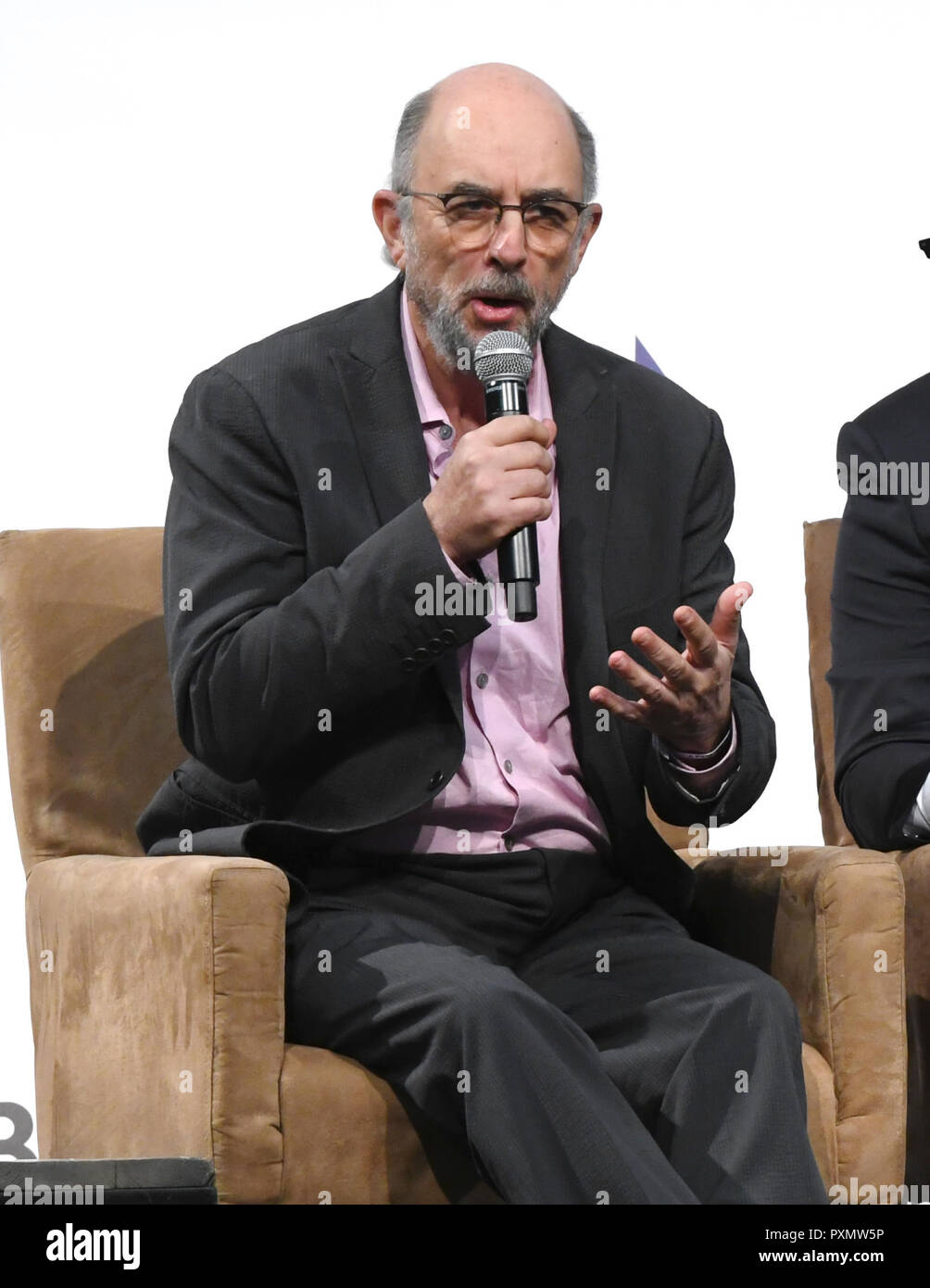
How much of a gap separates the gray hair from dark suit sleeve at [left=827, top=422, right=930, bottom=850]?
51cm

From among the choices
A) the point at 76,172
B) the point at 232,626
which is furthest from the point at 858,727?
the point at 76,172

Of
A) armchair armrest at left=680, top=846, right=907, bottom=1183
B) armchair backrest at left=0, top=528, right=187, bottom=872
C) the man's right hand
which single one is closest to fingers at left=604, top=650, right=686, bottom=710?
the man's right hand

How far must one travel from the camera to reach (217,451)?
2.02 m

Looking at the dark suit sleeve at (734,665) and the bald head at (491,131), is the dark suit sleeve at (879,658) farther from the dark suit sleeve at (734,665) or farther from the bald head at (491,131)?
the bald head at (491,131)

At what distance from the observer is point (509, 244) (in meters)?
2.03

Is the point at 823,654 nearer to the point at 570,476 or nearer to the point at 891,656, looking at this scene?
the point at 891,656

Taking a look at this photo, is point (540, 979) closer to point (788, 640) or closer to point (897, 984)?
point (897, 984)

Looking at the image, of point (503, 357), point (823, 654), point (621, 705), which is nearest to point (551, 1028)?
point (621, 705)

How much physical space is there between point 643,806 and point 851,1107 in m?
0.39

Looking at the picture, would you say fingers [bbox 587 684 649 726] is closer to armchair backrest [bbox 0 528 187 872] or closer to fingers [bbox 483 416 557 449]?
fingers [bbox 483 416 557 449]

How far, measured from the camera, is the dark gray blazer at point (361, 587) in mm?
1871

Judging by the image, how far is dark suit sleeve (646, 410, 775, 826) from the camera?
2.02 m

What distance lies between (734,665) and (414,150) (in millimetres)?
687
